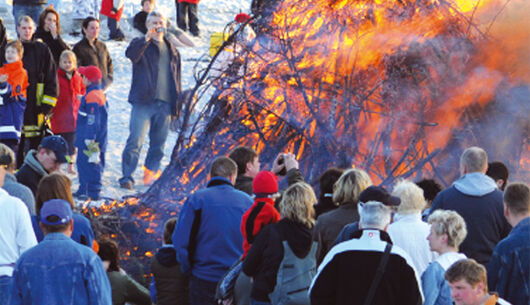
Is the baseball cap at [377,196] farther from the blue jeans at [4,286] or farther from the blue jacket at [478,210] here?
the blue jeans at [4,286]

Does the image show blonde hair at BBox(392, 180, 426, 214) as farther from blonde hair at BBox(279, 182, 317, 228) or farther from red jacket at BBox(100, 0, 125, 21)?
red jacket at BBox(100, 0, 125, 21)

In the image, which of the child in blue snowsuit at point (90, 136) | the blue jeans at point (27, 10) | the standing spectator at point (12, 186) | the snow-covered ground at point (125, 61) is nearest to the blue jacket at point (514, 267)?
the standing spectator at point (12, 186)

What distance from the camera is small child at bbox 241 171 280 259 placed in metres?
6.05

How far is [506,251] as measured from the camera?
17.9 feet

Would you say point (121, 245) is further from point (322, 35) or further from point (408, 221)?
point (408, 221)

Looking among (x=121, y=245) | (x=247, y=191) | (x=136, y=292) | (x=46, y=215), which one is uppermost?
(x=46, y=215)

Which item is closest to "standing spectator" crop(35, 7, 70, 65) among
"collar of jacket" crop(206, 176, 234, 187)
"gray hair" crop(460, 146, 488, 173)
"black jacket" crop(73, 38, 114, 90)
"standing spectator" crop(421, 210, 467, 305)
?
"black jacket" crop(73, 38, 114, 90)

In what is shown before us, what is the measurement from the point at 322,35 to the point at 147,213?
263 centimetres

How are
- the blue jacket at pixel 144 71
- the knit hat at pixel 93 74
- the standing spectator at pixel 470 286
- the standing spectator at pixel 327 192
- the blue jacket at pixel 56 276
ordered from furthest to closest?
1. the blue jacket at pixel 144 71
2. the knit hat at pixel 93 74
3. the standing spectator at pixel 327 192
4. the blue jacket at pixel 56 276
5. the standing spectator at pixel 470 286

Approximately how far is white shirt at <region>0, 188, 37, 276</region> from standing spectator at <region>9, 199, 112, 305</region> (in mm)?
716

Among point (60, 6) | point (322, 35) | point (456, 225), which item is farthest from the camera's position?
point (60, 6)

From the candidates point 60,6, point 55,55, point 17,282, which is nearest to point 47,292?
point 17,282

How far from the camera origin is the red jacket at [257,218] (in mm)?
6051

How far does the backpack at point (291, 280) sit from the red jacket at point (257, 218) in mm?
401
